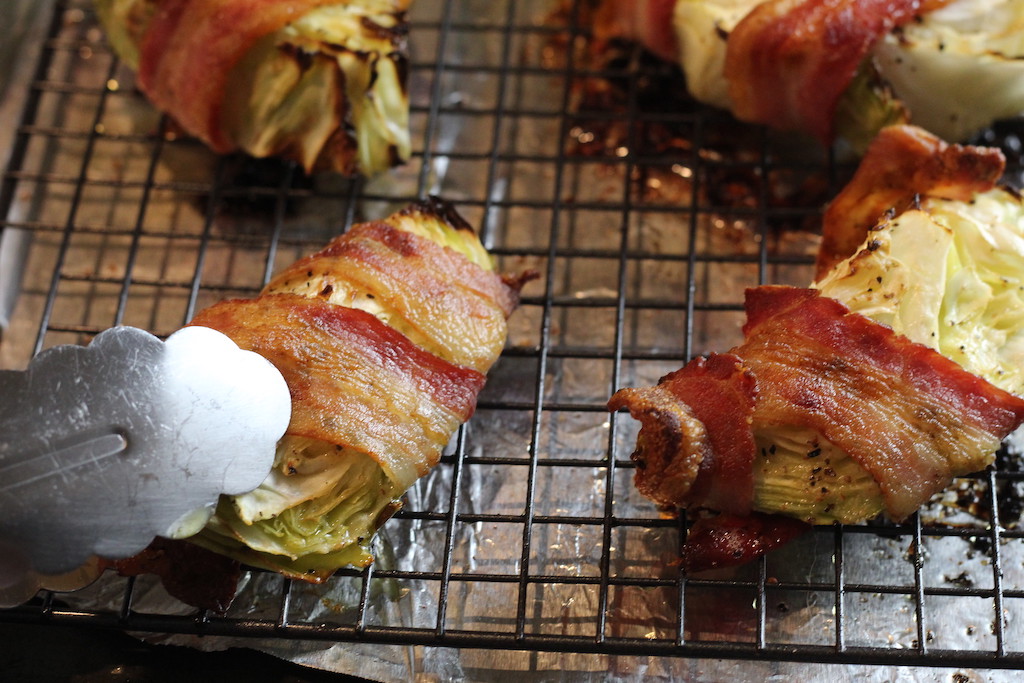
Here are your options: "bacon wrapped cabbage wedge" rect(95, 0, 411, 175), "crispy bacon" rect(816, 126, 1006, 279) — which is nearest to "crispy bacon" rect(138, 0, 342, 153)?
"bacon wrapped cabbage wedge" rect(95, 0, 411, 175)

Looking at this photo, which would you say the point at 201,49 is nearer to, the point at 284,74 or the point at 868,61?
the point at 284,74

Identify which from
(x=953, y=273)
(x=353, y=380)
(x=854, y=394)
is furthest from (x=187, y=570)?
(x=953, y=273)

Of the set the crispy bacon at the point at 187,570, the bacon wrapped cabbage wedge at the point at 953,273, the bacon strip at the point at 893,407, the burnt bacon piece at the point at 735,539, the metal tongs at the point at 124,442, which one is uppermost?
the bacon wrapped cabbage wedge at the point at 953,273

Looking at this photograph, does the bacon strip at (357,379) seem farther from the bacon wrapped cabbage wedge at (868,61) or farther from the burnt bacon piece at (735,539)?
the bacon wrapped cabbage wedge at (868,61)

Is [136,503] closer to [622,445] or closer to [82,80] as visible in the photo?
[622,445]

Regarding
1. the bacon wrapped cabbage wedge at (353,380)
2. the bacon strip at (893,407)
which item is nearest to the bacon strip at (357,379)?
the bacon wrapped cabbage wedge at (353,380)
